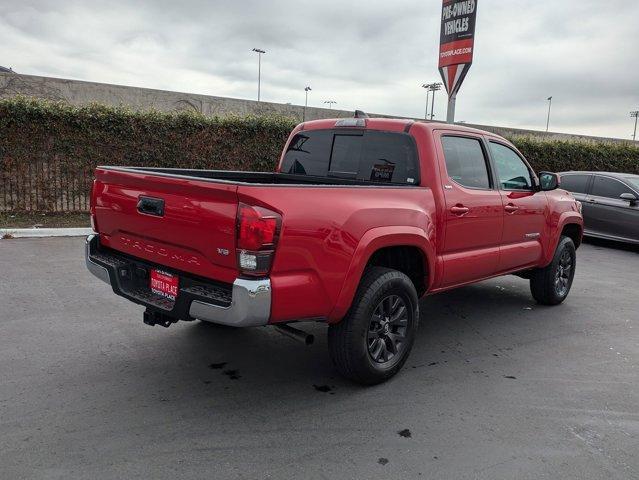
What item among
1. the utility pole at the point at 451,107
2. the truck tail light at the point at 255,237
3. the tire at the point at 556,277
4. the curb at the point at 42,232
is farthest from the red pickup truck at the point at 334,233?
the curb at the point at 42,232

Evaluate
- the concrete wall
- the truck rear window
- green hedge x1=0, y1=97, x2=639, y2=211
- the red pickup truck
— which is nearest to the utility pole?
green hedge x1=0, y1=97, x2=639, y2=211

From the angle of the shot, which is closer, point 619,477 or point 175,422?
point 619,477

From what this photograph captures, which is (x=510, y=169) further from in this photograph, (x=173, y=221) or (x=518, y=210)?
(x=173, y=221)

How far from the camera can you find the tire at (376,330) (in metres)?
3.57

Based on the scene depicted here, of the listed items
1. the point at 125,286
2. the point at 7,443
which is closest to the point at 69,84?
the point at 125,286

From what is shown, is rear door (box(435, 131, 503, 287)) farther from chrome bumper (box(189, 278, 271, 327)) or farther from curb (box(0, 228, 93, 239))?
curb (box(0, 228, 93, 239))

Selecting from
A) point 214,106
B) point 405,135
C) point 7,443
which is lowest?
point 7,443

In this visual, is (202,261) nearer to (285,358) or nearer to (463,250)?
(285,358)

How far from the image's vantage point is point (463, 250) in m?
4.56

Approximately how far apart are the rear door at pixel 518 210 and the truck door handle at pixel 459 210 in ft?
2.29

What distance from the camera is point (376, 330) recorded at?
150 inches

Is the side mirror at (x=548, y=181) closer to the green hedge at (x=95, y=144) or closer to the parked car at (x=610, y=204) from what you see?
the parked car at (x=610, y=204)

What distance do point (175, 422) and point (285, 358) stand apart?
1251 millimetres

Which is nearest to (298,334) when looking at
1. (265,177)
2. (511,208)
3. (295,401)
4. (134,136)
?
(295,401)
